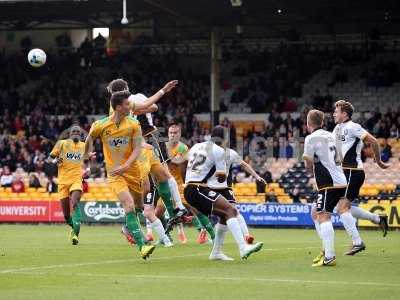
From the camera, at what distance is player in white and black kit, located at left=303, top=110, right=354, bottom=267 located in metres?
14.7

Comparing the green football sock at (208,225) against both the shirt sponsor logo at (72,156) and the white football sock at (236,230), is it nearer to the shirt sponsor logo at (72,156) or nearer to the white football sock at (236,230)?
the white football sock at (236,230)

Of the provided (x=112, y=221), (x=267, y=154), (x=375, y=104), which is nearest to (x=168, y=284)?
(x=112, y=221)

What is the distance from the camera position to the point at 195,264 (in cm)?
1513

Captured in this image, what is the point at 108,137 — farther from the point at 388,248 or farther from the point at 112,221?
the point at 112,221

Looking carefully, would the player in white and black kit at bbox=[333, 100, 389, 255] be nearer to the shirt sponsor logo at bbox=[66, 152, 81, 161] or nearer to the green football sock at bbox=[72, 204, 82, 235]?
the green football sock at bbox=[72, 204, 82, 235]

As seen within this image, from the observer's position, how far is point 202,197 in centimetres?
1556

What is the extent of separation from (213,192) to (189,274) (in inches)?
91.5

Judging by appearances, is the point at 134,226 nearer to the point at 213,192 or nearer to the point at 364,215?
the point at 213,192

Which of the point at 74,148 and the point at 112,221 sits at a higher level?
the point at 74,148

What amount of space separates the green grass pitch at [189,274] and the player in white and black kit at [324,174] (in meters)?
0.44

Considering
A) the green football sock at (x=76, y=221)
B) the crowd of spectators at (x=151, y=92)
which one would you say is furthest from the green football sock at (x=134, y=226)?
the crowd of spectators at (x=151, y=92)

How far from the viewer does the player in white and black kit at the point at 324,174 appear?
14.7 metres

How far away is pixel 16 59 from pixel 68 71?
321 centimetres

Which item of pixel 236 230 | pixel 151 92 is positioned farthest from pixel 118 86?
pixel 151 92
